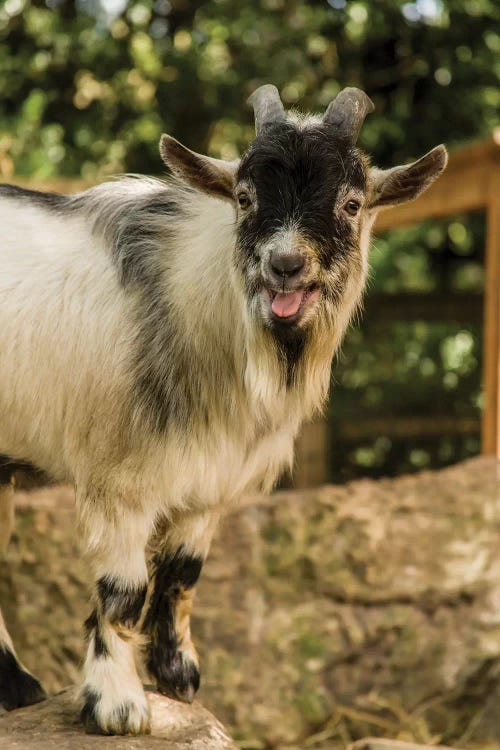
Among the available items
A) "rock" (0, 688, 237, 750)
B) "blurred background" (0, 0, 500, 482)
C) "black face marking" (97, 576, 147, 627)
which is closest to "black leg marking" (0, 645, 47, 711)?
"rock" (0, 688, 237, 750)

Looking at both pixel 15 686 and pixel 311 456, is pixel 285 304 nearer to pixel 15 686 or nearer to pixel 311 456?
pixel 15 686

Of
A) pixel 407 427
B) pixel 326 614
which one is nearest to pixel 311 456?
pixel 407 427

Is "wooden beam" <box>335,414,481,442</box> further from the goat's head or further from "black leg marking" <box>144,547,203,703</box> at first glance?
the goat's head

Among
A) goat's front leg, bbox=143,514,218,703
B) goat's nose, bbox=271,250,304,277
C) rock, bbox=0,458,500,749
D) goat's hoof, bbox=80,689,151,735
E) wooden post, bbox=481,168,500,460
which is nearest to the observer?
goat's nose, bbox=271,250,304,277

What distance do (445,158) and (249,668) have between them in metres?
2.59

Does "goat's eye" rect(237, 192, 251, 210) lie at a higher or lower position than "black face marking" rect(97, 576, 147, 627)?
higher

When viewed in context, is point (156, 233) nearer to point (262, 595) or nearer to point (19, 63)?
point (262, 595)

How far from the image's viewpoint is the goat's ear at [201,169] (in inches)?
134

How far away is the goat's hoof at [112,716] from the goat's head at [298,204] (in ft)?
4.09

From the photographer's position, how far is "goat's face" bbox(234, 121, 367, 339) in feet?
10.3

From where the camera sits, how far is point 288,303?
3.17 m

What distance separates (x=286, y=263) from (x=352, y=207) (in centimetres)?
37

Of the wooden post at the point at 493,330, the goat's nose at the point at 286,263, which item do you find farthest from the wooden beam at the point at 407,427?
the goat's nose at the point at 286,263

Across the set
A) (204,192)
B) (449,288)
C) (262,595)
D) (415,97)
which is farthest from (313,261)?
(449,288)
